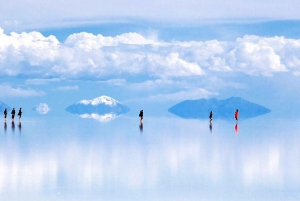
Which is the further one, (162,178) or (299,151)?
(299,151)

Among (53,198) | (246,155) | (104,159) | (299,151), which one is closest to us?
(53,198)

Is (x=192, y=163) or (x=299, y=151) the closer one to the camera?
(x=192, y=163)

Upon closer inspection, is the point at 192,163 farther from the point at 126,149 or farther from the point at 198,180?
the point at 126,149

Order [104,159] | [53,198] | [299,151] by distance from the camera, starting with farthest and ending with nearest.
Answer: [299,151] < [104,159] < [53,198]

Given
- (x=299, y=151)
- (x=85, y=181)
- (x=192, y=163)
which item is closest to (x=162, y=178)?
(x=85, y=181)

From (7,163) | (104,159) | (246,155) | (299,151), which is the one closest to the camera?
(7,163)

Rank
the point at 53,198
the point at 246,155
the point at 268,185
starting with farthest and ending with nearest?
the point at 246,155, the point at 268,185, the point at 53,198

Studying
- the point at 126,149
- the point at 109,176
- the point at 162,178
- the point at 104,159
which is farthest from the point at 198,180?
the point at 126,149

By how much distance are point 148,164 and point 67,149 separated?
6.47m

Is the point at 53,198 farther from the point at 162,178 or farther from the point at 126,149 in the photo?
the point at 126,149

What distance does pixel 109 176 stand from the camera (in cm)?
1750

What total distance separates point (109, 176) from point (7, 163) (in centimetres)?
433

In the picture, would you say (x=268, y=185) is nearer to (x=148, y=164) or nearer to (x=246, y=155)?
(x=148, y=164)

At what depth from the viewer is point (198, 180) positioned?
16844 mm
